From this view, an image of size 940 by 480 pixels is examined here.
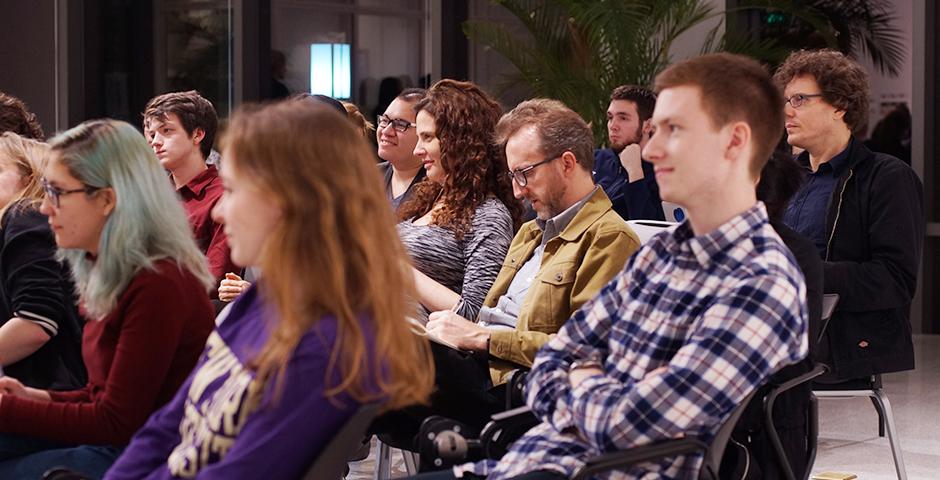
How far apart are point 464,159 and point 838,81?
1.23 m

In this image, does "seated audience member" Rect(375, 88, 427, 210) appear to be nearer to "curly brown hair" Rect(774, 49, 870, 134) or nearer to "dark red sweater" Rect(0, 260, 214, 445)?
"curly brown hair" Rect(774, 49, 870, 134)

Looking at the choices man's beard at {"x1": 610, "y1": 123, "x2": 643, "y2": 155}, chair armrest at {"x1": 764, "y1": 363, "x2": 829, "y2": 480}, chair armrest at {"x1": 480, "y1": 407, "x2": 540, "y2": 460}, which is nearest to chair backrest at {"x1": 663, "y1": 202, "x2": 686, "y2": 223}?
man's beard at {"x1": 610, "y1": 123, "x2": 643, "y2": 155}

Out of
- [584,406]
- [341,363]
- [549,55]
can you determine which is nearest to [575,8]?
[549,55]

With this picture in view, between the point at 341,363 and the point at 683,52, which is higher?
the point at 683,52

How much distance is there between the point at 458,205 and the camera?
12.7 feet

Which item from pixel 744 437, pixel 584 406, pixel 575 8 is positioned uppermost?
pixel 575 8

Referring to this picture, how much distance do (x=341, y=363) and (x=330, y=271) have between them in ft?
0.42

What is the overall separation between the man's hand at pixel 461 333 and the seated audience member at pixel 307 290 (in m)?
1.34

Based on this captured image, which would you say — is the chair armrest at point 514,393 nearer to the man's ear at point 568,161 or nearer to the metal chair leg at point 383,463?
the man's ear at point 568,161

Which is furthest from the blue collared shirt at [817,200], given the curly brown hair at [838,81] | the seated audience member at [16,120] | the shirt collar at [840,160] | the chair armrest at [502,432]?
the seated audience member at [16,120]

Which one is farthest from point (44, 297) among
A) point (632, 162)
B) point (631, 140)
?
point (631, 140)

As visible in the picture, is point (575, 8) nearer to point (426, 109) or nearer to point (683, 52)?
point (683, 52)

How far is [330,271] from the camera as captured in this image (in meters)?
1.79

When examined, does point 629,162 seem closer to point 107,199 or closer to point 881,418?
point 881,418
